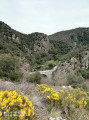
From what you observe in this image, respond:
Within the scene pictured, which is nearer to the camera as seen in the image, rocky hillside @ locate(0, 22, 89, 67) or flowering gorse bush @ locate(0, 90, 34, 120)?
flowering gorse bush @ locate(0, 90, 34, 120)

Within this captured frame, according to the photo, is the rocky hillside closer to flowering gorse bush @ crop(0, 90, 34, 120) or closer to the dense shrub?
the dense shrub

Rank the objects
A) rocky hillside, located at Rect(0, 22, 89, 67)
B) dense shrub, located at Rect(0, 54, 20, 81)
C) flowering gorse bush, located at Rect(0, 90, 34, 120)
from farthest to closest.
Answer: rocky hillside, located at Rect(0, 22, 89, 67) → dense shrub, located at Rect(0, 54, 20, 81) → flowering gorse bush, located at Rect(0, 90, 34, 120)

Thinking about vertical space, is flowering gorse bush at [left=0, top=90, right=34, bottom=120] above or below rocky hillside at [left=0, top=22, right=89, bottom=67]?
below

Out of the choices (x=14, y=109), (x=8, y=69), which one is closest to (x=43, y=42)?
(x=8, y=69)

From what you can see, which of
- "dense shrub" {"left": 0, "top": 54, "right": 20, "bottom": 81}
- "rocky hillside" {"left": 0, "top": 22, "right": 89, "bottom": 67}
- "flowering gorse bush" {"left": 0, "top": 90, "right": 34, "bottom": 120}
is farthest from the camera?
"rocky hillside" {"left": 0, "top": 22, "right": 89, "bottom": 67}

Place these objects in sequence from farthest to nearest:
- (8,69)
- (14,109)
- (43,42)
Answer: (43,42)
(8,69)
(14,109)

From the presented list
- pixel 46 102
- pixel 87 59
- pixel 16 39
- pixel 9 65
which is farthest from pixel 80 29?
pixel 46 102

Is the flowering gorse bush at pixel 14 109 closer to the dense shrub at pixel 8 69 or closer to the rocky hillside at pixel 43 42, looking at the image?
the dense shrub at pixel 8 69

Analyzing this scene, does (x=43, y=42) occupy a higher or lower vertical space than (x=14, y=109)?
higher

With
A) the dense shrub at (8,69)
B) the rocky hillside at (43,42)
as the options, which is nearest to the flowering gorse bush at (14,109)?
the dense shrub at (8,69)

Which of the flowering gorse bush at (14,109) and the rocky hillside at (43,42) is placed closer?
the flowering gorse bush at (14,109)

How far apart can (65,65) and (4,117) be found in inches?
864

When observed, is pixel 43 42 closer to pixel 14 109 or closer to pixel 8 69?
pixel 8 69

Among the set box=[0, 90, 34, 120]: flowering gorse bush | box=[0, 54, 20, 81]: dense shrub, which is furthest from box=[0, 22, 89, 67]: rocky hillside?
box=[0, 90, 34, 120]: flowering gorse bush
